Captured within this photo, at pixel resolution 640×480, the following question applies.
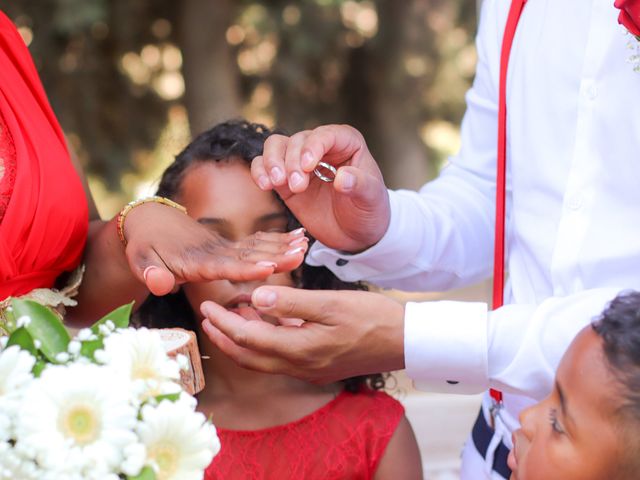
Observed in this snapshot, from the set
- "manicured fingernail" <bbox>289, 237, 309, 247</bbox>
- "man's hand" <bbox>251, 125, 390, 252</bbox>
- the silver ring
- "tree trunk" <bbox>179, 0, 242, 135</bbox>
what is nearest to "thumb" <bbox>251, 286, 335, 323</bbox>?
"manicured fingernail" <bbox>289, 237, 309, 247</bbox>

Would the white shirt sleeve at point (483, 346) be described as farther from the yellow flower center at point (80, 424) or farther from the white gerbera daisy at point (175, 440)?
the yellow flower center at point (80, 424)

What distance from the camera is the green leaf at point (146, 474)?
109cm

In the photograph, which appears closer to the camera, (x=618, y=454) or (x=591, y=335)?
(x=618, y=454)

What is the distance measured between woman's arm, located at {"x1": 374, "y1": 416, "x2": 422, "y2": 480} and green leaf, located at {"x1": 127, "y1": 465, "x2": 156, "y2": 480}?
1205 millimetres

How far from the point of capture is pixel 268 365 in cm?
173


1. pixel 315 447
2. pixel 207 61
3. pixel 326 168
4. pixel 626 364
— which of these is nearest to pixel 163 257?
pixel 326 168

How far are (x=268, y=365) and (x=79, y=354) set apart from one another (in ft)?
1.97

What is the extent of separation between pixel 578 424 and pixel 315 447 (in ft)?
3.15

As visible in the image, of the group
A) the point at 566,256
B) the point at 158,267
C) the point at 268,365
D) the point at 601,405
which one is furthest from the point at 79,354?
the point at 566,256

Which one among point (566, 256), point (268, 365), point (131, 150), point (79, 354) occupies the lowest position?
point (131, 150)

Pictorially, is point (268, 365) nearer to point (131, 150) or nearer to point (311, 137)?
point (311, 137)

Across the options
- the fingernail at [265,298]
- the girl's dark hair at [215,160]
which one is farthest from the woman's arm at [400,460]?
the fingernail at [265,298]

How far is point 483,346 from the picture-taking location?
5.66 feet

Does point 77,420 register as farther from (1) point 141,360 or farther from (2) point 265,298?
(2) point 265,298
